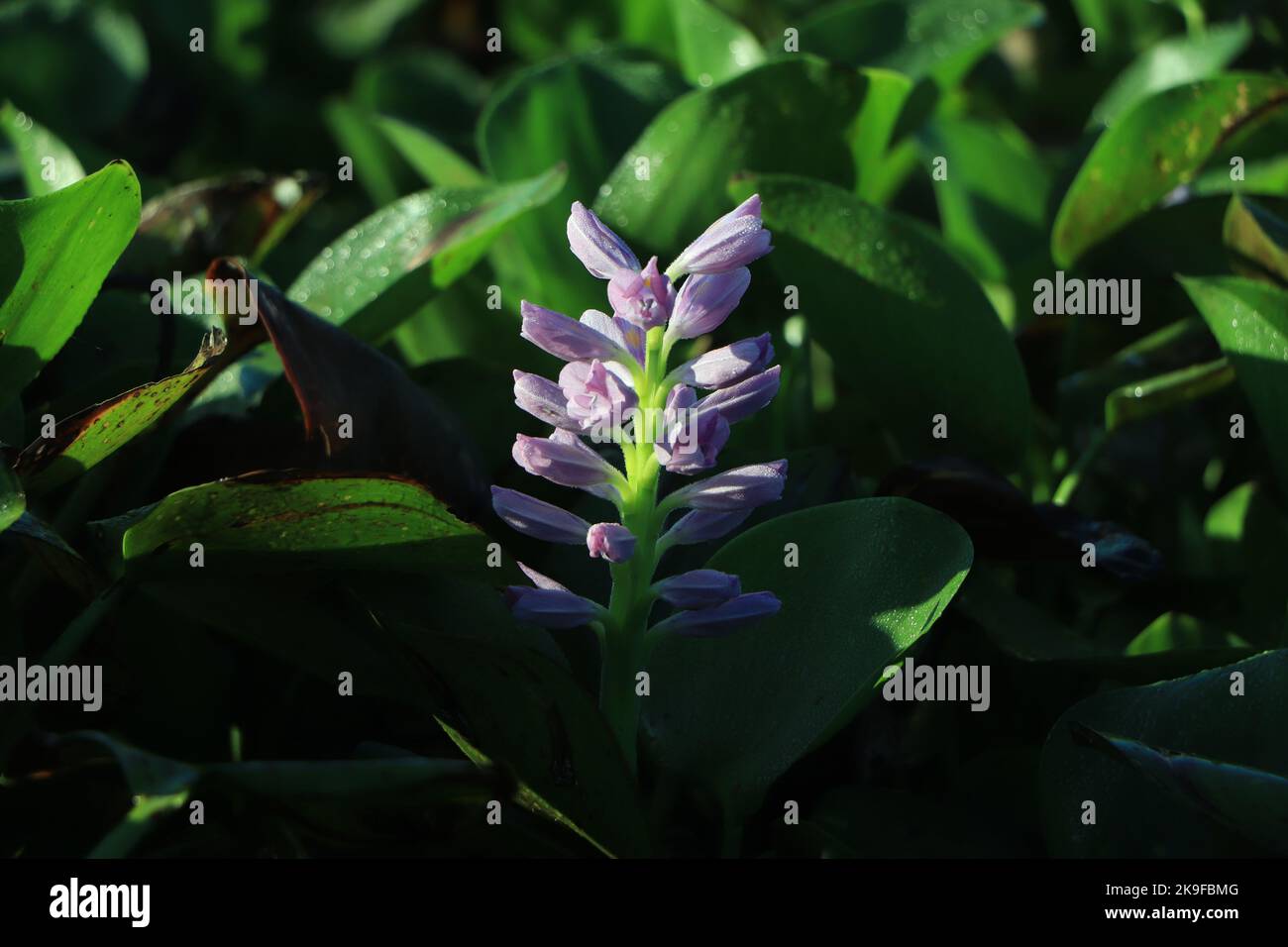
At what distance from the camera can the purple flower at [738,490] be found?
59 centimetres

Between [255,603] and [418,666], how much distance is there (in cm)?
10

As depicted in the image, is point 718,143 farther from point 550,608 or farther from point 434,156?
point 550,608

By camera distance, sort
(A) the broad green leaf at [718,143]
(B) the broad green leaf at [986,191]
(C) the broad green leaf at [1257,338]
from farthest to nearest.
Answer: (B) the broad green leaf at [986,191], (A) the broad green leaf at [718,143], (C) the broad green leaf at [1257,338]

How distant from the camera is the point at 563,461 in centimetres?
59

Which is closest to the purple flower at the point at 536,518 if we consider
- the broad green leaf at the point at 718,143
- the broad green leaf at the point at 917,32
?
the broad green leaf at the point at 718,143

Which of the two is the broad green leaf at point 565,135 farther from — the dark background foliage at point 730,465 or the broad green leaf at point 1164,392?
the broad green leaf at point 1164,392

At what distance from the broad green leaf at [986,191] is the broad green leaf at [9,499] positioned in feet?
2.96

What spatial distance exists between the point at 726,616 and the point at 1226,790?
Answer: 0.70 ft

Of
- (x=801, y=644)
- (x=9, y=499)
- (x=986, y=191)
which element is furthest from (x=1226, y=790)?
(x=986, y=191)

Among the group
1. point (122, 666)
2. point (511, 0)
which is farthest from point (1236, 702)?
point (511, 0)

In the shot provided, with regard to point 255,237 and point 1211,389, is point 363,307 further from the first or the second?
point 1211,389

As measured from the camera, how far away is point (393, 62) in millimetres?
1643

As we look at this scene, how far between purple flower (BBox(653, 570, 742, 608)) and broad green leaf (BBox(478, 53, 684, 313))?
0.44 meters

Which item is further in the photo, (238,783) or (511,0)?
(511,0)
